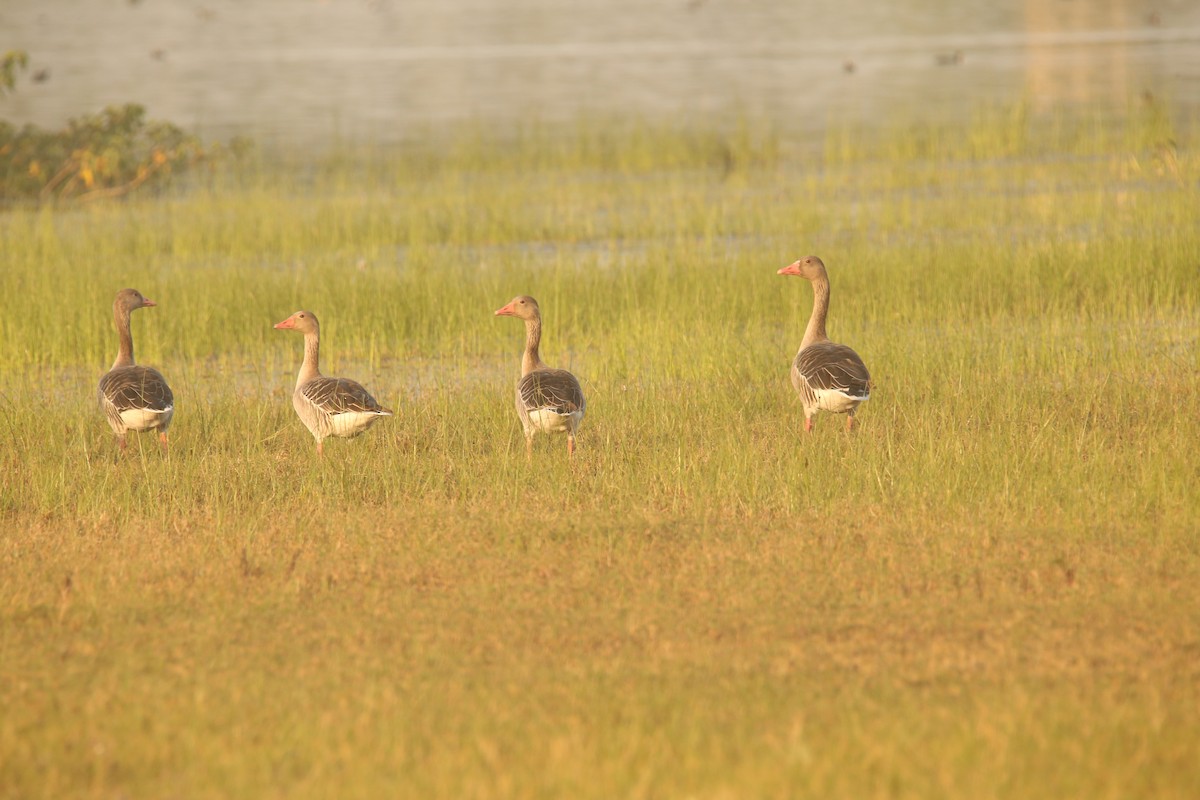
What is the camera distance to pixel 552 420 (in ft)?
32.6

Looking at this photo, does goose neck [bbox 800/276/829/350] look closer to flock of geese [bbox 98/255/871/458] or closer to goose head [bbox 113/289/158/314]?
flock of geese [bbox 98/255/871/458]

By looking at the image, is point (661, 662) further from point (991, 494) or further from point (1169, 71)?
point (1169, 71)

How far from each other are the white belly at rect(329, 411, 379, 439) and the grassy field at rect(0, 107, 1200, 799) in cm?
20

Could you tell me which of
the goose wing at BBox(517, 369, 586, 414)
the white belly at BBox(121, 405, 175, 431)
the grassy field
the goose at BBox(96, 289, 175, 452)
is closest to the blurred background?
the grassy field

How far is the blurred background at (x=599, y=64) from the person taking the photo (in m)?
36.7

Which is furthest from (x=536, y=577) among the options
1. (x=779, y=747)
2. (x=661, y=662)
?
(x=779, y=747)

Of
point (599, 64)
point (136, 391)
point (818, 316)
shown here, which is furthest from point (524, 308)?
point (599, 64)

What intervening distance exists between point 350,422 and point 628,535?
2.83 meters

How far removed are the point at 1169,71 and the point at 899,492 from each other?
118 feet

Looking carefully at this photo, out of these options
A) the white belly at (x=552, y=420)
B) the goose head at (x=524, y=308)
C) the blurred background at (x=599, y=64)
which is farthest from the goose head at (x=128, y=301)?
the blurred background at (x=599, y=64)

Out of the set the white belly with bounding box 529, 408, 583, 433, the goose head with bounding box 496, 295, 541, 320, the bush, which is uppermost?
the bush

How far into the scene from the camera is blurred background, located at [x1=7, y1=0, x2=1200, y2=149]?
36.7m

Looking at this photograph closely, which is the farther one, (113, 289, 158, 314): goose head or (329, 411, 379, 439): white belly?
(113, 289, 158, 314): goose head

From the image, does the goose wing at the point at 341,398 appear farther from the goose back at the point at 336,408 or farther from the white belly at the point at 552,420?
the white belly at the point at 552,420
